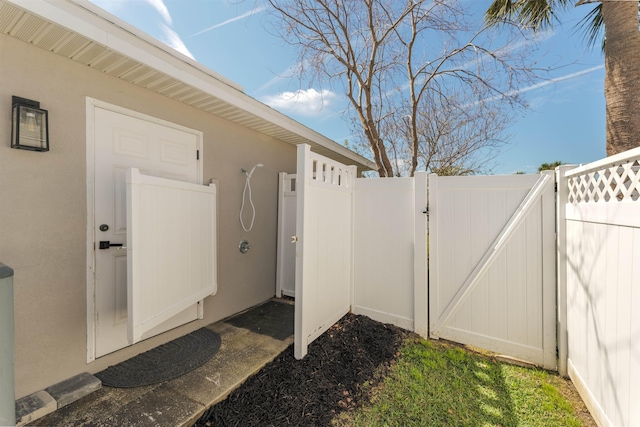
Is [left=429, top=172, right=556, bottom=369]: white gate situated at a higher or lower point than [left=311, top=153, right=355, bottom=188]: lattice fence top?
lower

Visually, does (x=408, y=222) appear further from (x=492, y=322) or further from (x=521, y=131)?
(x=521, y=131)

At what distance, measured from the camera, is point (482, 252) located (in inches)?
114

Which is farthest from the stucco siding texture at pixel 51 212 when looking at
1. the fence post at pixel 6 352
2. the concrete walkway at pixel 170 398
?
the fence post at pixel 6 352

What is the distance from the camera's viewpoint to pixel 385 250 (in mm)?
3387

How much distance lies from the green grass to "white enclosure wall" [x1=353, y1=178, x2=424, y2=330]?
683 mm

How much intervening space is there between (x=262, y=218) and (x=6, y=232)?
2607 mm

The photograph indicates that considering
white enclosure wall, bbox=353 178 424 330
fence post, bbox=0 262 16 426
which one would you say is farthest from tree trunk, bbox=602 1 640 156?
fence post, bbox=0 262 16 426

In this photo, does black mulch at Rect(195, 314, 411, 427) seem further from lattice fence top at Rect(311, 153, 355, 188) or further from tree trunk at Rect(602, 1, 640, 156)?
tree trunk at Rect(602, 1, 640, 156)

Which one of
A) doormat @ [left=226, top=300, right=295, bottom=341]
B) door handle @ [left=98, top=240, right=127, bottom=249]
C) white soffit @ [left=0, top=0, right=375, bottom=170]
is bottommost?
doormat @ [left=226, top=300, right=295, bottom=341]

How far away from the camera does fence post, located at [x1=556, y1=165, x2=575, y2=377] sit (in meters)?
2.46

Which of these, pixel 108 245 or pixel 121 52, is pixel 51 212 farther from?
pixel 121 52

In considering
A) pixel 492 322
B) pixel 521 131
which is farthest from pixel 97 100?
pixel 521 131

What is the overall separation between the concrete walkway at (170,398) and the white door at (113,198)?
52 cm

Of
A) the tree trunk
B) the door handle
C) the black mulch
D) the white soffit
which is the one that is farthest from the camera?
the tree trunk
